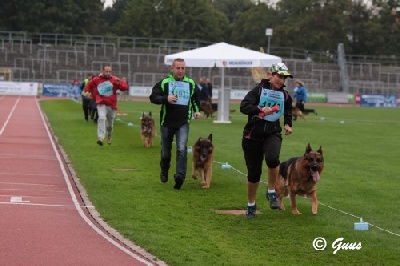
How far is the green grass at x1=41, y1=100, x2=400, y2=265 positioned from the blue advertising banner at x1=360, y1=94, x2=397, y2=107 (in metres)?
49.4

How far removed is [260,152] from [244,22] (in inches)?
4192

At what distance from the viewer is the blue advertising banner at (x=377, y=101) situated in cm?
7338

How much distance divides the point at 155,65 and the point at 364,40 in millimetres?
33094

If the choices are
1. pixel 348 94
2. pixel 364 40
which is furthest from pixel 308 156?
pixel 364 40

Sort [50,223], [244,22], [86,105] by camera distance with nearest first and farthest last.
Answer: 1. [50,223]
2. [86,105]
3. [244,22]

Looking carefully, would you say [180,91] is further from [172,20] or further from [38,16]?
[172,20]

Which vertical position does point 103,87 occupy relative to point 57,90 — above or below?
above

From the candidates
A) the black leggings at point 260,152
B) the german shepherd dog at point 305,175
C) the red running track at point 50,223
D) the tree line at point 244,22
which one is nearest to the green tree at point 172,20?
the tree line at point 244,22

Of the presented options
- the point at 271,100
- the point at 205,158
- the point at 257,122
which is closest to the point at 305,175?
the point at 257,122

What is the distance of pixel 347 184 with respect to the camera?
16.4 m

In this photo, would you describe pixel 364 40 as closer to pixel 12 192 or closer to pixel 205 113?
pixel 205 113

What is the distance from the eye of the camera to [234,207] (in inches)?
527

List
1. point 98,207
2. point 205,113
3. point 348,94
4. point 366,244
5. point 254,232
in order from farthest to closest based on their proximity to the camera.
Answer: point 348,94
point 205,113
point 98,207
point 254,232
point 366,244

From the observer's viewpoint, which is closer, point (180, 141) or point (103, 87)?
point (180, 141)
